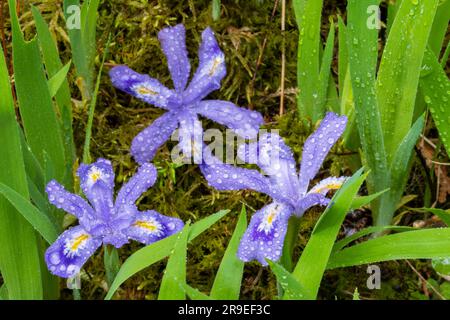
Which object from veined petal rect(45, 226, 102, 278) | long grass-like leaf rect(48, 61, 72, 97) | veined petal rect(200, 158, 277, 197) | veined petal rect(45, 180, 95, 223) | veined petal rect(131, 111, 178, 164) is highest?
long grass-like leaf rect(48, 61, 72, 97)

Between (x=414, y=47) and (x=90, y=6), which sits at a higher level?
(x=90, y=6)

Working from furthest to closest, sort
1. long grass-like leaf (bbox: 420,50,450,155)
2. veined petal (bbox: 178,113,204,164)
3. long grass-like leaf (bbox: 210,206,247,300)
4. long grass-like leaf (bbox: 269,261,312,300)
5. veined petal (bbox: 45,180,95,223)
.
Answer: veined petal (bbox: 178,113,204,164), long grass-like leaf (bbox: 420,50,450,155), veined petal (bbox: 45,180,95,223), long grass-like leaf (bbox: 210,206,247,300), long grass-like leaf (bbox: 269,261,312,300)

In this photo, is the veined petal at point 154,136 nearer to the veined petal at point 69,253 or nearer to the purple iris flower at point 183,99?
the purple iris flower at point 183,99

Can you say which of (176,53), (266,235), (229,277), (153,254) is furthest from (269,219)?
(176,53)

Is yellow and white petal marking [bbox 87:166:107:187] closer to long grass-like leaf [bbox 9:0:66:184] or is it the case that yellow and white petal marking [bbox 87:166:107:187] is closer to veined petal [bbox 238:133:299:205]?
long grass-like leaf [bbox 9:0:66:184]

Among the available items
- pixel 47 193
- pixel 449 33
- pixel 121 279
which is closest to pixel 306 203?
pixel 121 279

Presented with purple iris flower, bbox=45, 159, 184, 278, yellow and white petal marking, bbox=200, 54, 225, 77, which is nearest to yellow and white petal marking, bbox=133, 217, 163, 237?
purple iris flower, bbox=45, 159, 184, 278

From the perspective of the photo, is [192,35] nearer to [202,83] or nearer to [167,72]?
[167,72]

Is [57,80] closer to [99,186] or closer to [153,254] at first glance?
[99,186]
